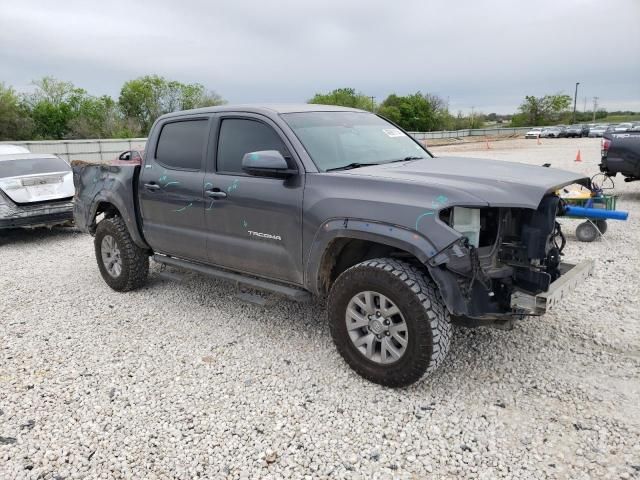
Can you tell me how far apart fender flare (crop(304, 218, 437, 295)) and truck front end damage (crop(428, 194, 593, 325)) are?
13 cm

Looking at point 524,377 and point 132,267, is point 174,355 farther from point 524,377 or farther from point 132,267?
point 524,377

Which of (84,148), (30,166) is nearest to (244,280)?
(30,166)

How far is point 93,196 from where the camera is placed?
5.65 meters

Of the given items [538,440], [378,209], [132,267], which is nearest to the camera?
[538,440]

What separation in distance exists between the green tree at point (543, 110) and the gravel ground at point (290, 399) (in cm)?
9886

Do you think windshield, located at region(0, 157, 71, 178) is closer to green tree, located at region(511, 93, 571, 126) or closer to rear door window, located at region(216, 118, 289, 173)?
rear door window, located at region(216, 118, 289, 173)

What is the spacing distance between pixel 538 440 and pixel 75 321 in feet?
13.5

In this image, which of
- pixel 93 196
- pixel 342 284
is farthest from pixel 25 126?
pixel 342 284

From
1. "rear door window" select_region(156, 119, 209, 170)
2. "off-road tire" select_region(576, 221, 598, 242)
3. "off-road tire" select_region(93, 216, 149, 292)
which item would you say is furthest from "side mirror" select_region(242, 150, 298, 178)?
"off-road tire" select_region(576, 221, 598, 242)

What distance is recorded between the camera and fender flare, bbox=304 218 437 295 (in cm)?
307

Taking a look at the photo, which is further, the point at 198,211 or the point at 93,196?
the point at 93,196

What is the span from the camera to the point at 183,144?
15.5 ft

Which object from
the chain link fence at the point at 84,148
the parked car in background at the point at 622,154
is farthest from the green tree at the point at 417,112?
the parked car in background at the point at 622,154

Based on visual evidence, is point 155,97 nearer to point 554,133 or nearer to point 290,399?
point 554,133
